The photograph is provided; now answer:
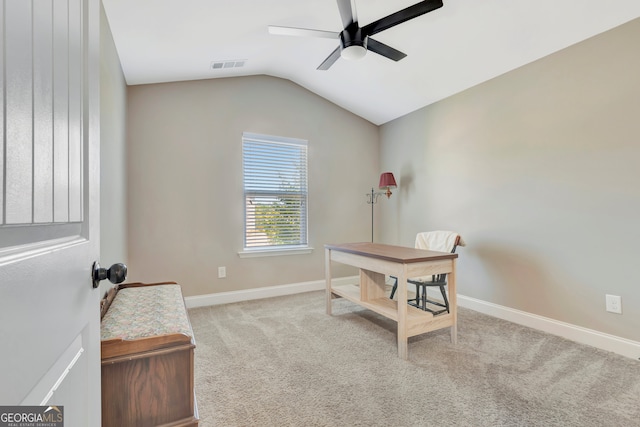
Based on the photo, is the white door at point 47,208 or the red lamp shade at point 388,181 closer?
the white door at point 47,208

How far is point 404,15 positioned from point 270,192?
242cm

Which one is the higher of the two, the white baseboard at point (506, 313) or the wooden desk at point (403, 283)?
the wooden desk at point (403, 283)

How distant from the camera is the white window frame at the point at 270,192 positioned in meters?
3.62

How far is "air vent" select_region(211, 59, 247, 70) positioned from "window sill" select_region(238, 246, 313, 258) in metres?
2.09

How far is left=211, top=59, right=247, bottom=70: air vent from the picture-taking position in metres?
3.03

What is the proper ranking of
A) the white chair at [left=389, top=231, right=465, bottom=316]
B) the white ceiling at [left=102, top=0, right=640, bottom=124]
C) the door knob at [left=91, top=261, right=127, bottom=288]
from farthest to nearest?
the white chair at [left=389, top=231, right=465, bottom=316]
the white ceiling at [left=102, top=0, right=640, bottom=124]
the door knob at [left=91, top=261, right=127, bottom=288]

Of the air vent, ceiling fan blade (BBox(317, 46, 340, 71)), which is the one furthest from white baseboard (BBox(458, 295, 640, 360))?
the air vent

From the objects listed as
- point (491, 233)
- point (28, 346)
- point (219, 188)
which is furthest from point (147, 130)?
point (491, 233)

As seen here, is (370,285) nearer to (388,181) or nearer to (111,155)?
(388,181)

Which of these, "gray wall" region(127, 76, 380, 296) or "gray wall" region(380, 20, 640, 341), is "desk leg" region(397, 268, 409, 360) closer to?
"gray wall" region(380, 20, 640, 341)

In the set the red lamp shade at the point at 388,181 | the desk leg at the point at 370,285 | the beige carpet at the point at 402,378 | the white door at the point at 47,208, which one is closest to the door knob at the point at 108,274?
the white door at the point at 47,208

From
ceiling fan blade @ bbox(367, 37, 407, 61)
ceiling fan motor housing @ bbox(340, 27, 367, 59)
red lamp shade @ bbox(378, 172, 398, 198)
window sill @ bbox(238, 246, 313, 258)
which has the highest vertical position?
ceiling fan blade @ bbox(367, 37, 407, 61)

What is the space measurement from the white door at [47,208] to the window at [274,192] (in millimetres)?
2953

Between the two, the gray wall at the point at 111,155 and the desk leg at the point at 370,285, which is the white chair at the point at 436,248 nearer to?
the desk leg at the point at 370,285
